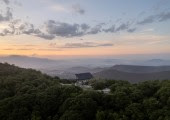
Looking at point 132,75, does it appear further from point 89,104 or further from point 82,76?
point 89,104

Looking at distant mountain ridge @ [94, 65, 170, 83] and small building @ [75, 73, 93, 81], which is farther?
distant mountain ridge @ [94, 65, 170, 83]

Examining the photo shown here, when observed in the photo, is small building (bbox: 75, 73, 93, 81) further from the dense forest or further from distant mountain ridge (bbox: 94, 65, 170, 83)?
distant mountain ridge (bbox: 94, 65, 170, 83)

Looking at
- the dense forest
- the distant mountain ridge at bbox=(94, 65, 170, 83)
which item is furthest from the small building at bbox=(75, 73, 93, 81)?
the distant mountain ridge at bbox=(94, 65, 170, 83)

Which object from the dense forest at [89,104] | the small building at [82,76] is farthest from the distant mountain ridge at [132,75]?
the dense forest at [89,104]

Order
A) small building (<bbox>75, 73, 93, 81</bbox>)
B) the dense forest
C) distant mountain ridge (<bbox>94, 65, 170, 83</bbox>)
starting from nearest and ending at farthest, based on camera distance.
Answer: the dense forest
small building (<bbox>75, 73, 93, 81</bbox>)
distant mountain ridge (<bbox>94, 65, 170, 83</bbox>)

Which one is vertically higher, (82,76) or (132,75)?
(82,76)

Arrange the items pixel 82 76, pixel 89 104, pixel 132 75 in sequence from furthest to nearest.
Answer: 1. pixel 132 75
2. pixel 82 76
3. pixel 89 104

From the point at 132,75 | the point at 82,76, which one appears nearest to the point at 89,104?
the point at 82,76

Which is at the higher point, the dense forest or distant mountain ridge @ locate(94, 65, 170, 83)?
the dense forest

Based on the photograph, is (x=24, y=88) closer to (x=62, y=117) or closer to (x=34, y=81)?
(x=34, y=81)

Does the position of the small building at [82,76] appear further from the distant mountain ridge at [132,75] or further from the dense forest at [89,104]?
the distant mountain ridge at [132,75]
